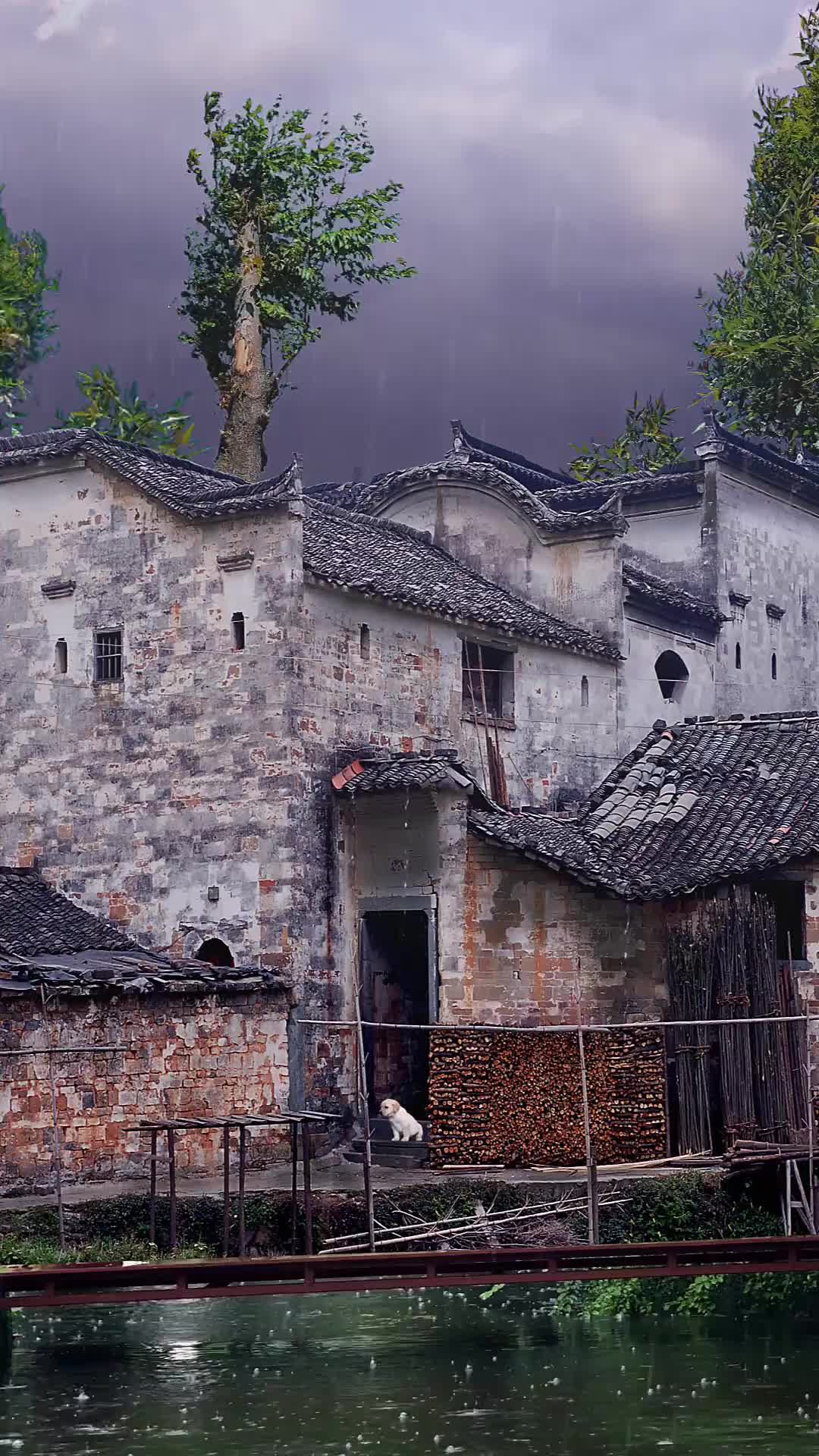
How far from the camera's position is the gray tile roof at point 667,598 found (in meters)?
28.5

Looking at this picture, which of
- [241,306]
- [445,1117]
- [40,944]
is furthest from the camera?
[241,306]

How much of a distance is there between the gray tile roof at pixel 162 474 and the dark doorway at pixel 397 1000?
16.6 feet

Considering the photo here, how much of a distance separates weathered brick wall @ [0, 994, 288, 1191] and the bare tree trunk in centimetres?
1448

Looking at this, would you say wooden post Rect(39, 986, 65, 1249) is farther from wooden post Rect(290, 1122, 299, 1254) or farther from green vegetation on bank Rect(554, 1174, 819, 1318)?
green vegetation on bank Rect(554, 1174, 819, 1318)

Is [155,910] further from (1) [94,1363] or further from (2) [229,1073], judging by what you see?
(1) [94,1363]

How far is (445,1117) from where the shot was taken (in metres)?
19.7

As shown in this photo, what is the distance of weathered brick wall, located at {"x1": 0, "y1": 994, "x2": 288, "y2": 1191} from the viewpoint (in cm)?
1761

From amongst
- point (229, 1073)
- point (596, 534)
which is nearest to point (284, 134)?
point (596, 534)

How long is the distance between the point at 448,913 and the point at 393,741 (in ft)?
9.51

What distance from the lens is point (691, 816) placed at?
22.3 m

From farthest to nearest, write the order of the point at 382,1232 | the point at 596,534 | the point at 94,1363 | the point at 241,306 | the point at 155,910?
the point at 241,306 < the point at 596,534 < the point at 155,910 < the point at 382,1232 < the point at 94,1363

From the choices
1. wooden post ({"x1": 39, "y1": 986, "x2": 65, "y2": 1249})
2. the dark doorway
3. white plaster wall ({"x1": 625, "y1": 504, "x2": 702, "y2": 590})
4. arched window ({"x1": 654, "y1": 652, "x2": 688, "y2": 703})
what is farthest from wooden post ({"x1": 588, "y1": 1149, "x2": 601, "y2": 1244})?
white plaster wall ({"x1": 625, "y1": 504, "x2": 702, "y2": 590})

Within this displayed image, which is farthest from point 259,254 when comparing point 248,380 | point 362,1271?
point 362,1271

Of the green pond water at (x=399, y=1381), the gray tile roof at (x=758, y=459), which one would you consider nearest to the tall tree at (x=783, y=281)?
the gray tile roof at (x=758, y=459)
